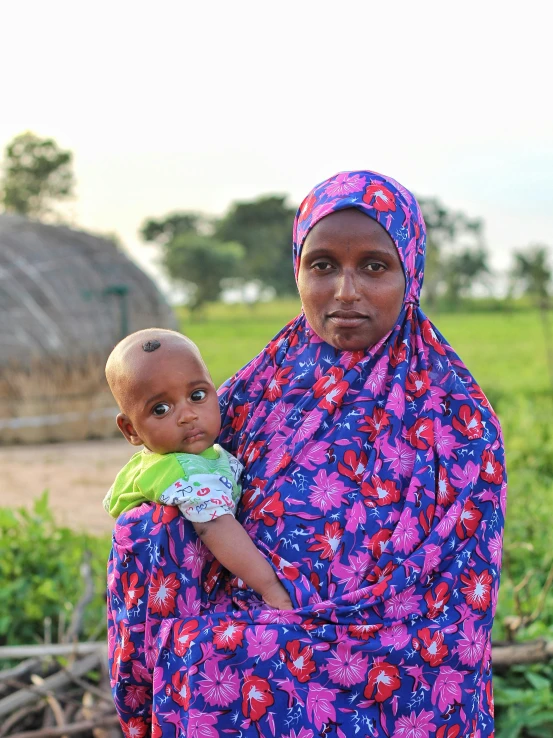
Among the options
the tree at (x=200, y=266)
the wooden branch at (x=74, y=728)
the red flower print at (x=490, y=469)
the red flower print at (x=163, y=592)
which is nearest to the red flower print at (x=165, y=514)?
the red flower print at (x=163, y=592)

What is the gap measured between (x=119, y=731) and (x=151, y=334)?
60.0 inches

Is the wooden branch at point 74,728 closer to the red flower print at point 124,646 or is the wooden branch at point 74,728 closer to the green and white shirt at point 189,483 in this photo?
the red flower print at point 124,646

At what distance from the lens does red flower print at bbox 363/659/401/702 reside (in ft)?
5.61

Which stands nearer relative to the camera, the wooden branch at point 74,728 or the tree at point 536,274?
the wooden branch at point 74,728

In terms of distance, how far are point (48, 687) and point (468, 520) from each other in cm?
184

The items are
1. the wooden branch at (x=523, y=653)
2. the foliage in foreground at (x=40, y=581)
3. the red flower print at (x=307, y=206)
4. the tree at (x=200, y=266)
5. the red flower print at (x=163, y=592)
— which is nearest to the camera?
the red flower print at (x=163, y=592)

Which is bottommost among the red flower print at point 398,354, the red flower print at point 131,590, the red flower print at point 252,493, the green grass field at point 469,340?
the green grass field at point 469,340

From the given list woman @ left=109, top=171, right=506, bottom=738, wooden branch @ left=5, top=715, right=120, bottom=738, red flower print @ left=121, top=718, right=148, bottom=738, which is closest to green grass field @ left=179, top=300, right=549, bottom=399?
wooden branch @ left=5, top=715, right=120, bottom=738

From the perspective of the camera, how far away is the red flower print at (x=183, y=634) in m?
1.73

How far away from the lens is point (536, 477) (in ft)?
19.7

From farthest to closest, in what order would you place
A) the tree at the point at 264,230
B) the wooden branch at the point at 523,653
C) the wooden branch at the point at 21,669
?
the tree at the point at 264,230 → the wooden branch at the point at 21,669 → the wooden branch at the point at 523,653

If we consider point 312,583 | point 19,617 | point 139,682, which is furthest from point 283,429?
point 19,617

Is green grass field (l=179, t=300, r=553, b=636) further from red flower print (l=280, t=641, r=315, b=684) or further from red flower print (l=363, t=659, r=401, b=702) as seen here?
red flower print (l=280, t=641, r=315, b=684)

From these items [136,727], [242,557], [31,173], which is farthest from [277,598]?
[31,173]
